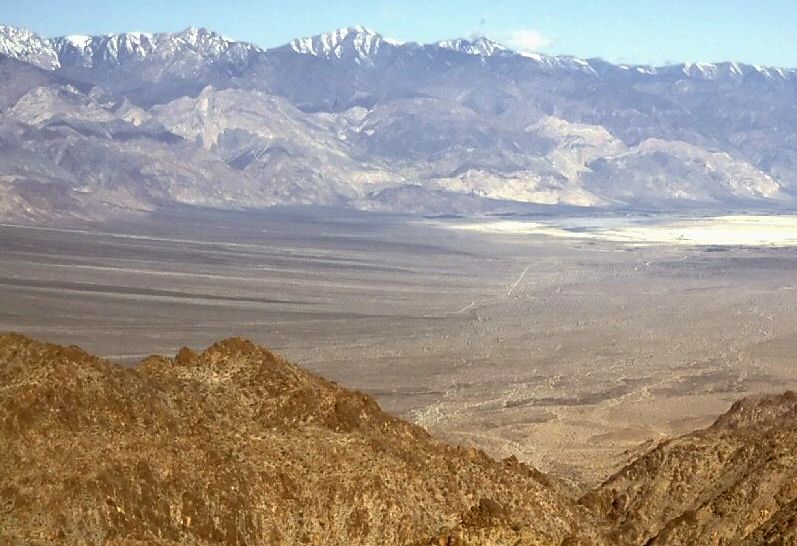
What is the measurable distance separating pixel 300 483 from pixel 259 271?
2794 inches

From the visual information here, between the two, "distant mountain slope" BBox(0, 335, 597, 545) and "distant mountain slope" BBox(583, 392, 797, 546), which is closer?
"distant mountain slope" BBox(0, 335, 597, 545)

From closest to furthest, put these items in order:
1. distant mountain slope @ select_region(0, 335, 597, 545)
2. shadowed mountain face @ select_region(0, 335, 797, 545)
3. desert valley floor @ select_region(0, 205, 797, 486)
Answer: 1. distant mountain slope @ select_region(0, 335, 597, 545)
2. shadowed mountain face @ select_region(0, 335, 797, 545)
3. desert valley floor @ select_region(0, 205, 797, 486)

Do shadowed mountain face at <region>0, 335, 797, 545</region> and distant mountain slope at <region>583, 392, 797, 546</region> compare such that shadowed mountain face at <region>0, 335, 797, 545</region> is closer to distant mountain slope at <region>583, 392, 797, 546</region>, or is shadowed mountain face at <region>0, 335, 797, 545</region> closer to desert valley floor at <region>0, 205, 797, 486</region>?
distant mountain slope at <region>583, 392, 797, 546</region>

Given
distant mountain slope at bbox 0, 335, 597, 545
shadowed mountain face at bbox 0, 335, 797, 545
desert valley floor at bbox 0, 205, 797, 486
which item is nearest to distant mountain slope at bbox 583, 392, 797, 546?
shadowed mountain face at bbox 0, 335, 797, 545

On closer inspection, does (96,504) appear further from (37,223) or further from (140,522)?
(37,223)

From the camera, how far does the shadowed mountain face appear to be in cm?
2117

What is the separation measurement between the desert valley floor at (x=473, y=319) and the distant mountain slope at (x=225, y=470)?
11020mm

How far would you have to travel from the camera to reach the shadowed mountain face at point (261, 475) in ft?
69.5

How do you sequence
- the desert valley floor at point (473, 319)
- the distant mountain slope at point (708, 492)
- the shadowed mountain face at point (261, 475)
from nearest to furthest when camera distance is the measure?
the shadowed mountain face at point (261, 475), the distant mountain slope at point (708, 492), the desert valley floor at point (473, 319)

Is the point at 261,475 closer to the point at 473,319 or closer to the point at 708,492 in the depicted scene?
the point at 708,492

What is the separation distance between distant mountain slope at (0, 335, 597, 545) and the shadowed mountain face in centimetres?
3

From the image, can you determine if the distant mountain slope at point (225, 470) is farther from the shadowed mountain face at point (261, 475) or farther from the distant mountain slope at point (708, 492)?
the distant mountain slope at point (708, 492)

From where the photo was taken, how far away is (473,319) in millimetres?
74000

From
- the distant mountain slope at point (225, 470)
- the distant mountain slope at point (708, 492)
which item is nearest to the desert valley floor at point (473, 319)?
the distant mountain slope at point (708, 492)
